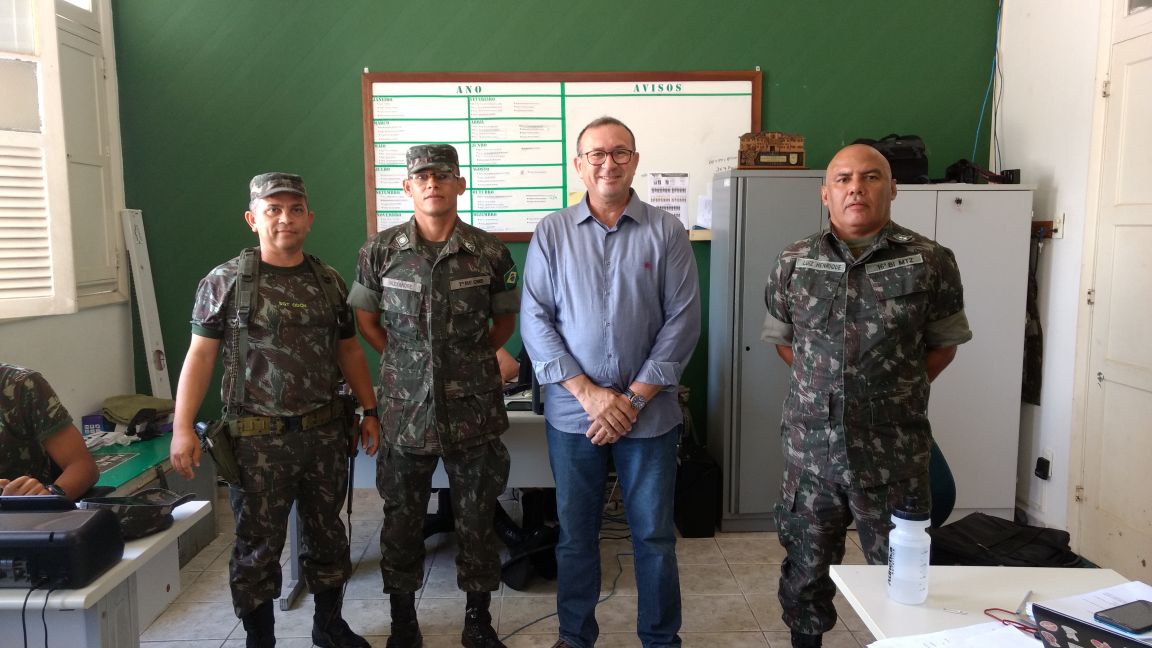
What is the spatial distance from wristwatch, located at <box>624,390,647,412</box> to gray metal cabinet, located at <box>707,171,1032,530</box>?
1.51 meters

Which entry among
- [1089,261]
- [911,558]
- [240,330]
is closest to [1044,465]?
[1089,261]

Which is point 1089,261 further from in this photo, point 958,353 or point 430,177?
point 430,177

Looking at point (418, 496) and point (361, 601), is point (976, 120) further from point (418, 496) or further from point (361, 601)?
point (361, 601)

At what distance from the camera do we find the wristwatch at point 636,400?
7.43 feet

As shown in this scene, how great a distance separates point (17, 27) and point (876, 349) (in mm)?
3357

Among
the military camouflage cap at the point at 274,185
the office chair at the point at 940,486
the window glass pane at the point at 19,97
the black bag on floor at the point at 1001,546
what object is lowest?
the black bag on floor at the point at 1001,546

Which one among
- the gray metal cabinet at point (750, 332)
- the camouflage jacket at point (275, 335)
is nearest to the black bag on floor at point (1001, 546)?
the gray metal cabinet at point (750, 332)

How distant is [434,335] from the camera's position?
2400 millimetres

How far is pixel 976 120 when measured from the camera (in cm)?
405

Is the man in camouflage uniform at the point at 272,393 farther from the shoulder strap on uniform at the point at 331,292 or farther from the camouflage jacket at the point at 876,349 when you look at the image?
the camouflage jacket at the point at 876,349

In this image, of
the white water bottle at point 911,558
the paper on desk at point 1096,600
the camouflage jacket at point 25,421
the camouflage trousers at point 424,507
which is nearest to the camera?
the paper on desk at point 1096,600

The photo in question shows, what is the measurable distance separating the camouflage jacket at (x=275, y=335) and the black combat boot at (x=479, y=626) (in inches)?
33.8

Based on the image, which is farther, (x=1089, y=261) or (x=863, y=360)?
(x=1089, y=261)

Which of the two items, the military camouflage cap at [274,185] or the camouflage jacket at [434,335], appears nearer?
the military camouflage cap at [274,185]
